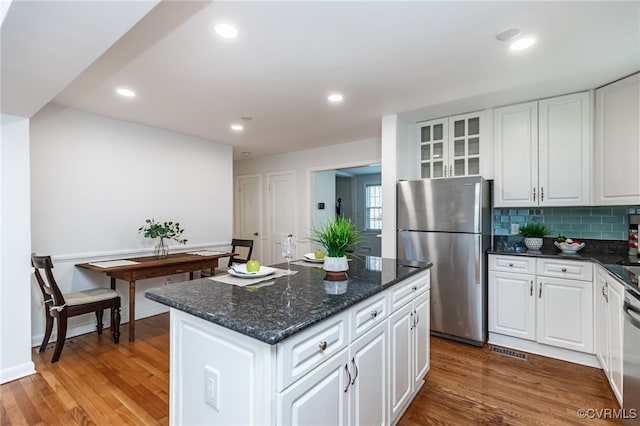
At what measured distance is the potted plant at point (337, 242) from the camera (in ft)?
5.74

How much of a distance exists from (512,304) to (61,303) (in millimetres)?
4089

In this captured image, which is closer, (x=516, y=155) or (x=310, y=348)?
(x=310, y=348)

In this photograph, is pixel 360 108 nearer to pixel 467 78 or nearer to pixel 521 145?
pixel 467 78

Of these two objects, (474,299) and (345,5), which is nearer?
(345,5)

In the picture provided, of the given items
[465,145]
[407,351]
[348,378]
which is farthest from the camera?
[465,145]

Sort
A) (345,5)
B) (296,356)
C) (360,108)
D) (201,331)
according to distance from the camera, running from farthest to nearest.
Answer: (360,108), (345,5), (201,331), (296,356)

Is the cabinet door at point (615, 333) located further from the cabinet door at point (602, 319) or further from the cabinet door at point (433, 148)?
the cabinet door at point (433, 148)

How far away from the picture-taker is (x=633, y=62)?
2246 millimetres

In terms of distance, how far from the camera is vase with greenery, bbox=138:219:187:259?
3.65 meters

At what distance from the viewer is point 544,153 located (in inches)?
116

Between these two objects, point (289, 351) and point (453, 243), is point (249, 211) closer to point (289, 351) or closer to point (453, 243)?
point (453, 243)


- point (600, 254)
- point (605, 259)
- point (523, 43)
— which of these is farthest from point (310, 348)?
point (600, 254)

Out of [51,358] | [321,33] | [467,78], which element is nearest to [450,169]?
[467,78]

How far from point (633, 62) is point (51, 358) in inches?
209
